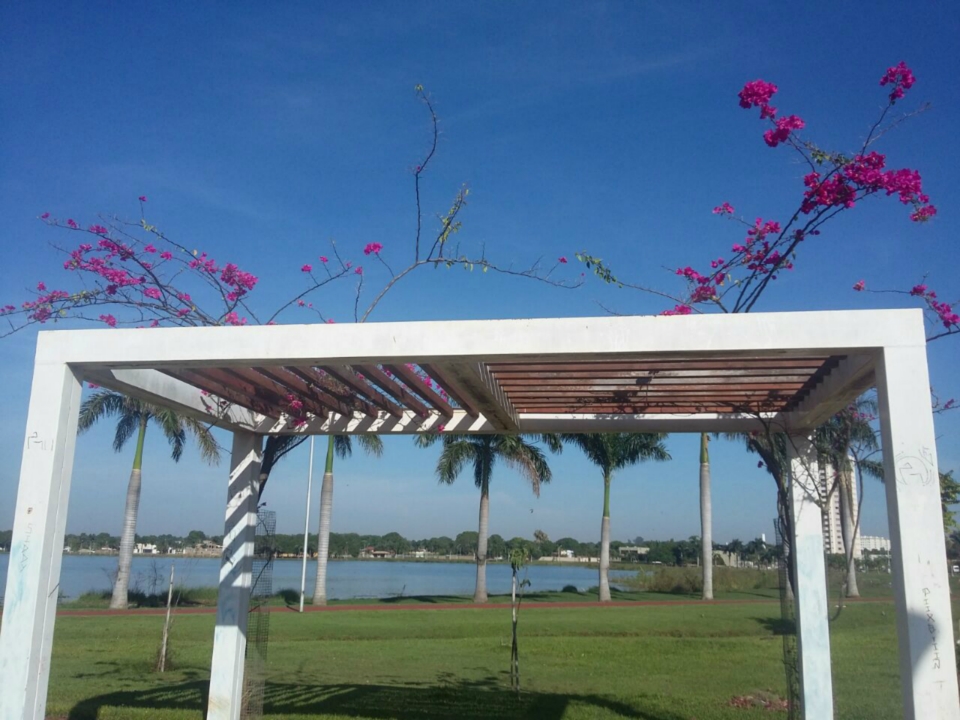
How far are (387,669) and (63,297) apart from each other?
7.78 m

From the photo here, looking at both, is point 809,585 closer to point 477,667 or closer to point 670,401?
point 670,401

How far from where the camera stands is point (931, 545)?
151 inches

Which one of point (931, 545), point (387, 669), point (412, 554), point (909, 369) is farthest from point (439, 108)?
point (412, 554)

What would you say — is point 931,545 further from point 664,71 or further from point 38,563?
point 664,71

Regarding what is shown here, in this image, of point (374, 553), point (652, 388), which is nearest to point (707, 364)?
point (652, 388)

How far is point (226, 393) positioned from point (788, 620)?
204 inches

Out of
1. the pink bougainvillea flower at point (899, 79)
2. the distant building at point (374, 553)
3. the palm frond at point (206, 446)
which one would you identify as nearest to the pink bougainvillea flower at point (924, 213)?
the pink bougainvillea flower at point (899, 79)

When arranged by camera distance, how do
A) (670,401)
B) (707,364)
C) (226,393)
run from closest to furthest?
(707,364) < (226,393) < (670,401)

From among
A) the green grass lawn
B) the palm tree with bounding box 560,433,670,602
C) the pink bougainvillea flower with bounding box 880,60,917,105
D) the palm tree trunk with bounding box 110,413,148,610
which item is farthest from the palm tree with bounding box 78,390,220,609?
the pink bougainvillea flower with bounding box 880,60,917,105

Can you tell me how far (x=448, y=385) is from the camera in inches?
222

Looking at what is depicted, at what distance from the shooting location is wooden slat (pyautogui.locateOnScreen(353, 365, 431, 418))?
5703 millimetres

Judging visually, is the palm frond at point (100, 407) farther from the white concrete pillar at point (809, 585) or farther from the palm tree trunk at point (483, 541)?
the white concrete pillar at point (809, 585)

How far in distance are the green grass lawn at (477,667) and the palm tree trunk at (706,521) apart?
7.51 m

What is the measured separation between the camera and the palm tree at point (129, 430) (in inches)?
925
